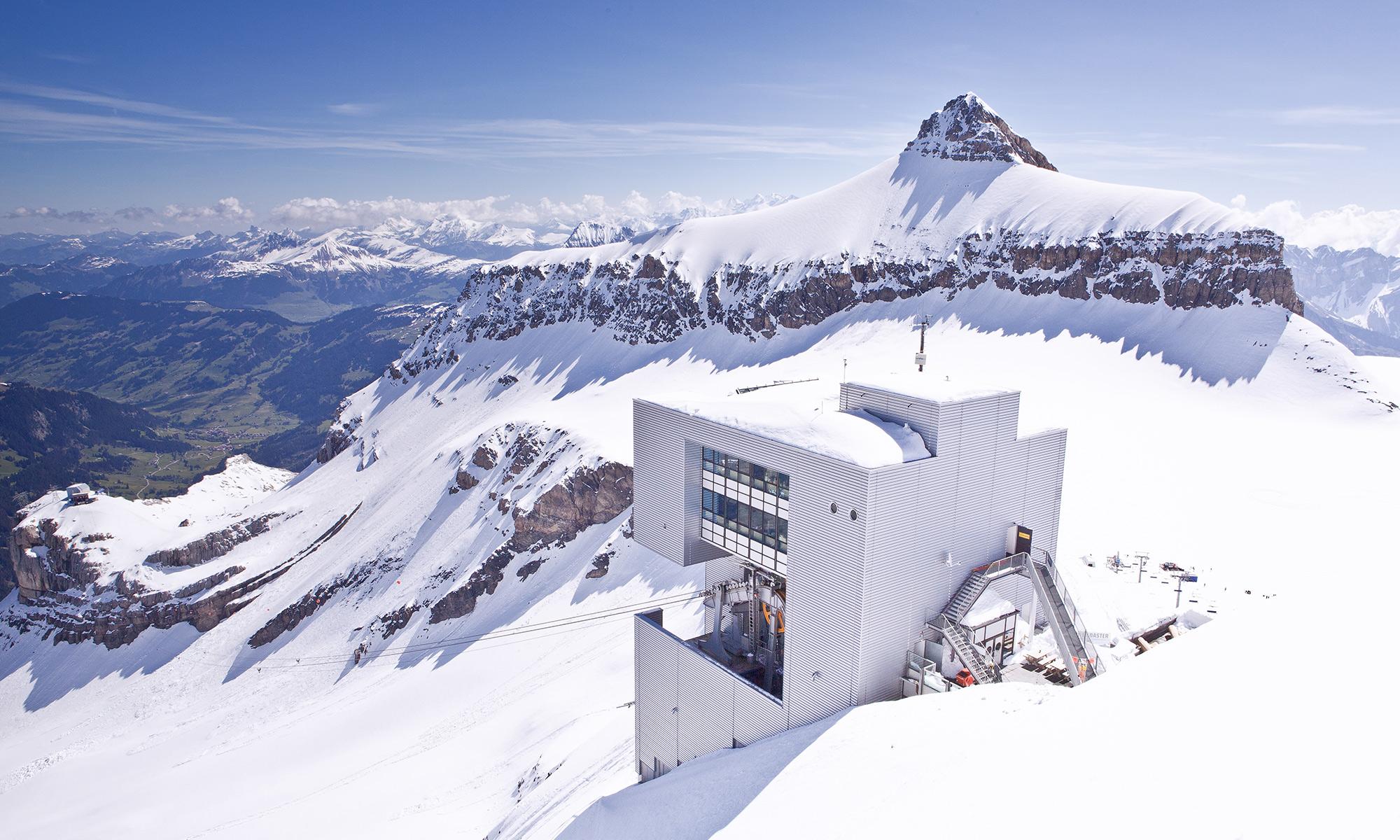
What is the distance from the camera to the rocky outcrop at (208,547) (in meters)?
92.3

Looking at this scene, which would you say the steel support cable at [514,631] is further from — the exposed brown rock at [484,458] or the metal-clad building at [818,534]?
the exposed brown rock at [484,458]

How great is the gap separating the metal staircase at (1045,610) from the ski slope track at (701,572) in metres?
2.28

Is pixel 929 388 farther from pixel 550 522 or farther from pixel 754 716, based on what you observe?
pixel 550 522

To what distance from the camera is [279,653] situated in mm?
70438

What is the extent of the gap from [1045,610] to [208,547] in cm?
9905

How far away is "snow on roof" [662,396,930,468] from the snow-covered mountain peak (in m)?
103

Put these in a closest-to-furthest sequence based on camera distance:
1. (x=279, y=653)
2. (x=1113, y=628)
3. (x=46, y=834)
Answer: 1. (x=1113, y=628)
2. (x=46, y=834)
3. (x=279, y=653)

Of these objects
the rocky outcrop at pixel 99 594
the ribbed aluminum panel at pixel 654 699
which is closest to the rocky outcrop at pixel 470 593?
the rocky outcrop at pixel 99 594

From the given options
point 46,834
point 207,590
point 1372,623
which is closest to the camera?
point 1372,623

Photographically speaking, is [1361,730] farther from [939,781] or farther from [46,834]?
[46,834]

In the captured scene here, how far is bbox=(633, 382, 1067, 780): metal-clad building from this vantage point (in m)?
23.4

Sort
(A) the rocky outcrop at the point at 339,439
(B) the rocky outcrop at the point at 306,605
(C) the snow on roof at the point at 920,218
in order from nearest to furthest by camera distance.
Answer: (B) the rocky outcrop at the point at 306,605 < (C) the snow on roof at the point at 920,218 < (A) the rocky outcrop at the point at 339,439

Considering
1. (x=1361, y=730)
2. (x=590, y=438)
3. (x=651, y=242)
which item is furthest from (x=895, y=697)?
(x=651, y=242)

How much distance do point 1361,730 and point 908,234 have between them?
10134 cm
